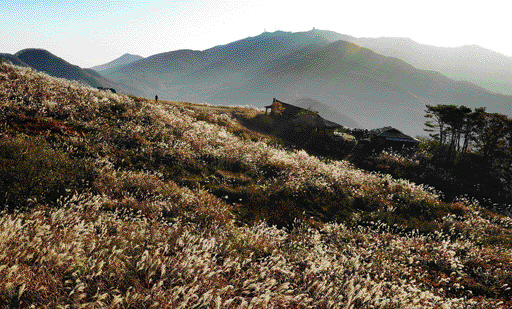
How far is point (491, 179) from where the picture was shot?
75.8 feet

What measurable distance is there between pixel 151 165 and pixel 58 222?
659 centimetres

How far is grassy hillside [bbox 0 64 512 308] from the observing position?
3123 mm

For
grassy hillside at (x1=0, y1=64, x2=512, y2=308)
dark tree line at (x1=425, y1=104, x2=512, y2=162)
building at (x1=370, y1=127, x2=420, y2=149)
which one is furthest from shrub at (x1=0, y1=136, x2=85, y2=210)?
dark tree line at (x1=425, y1=104, x2=512, y2=162)

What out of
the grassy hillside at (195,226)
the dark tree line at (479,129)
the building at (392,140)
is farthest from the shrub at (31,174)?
the dark tree line at (479,129)

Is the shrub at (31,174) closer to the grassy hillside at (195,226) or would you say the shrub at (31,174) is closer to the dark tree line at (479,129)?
the grassy hillside at (195,226)

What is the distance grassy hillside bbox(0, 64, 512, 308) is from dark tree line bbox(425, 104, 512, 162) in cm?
1485

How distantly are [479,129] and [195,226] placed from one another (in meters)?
33.6

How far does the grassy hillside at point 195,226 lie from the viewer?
3.12m

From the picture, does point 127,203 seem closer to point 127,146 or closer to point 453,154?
point 127,146

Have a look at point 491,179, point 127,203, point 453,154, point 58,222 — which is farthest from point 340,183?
point 453,154

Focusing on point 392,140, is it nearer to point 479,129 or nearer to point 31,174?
point 479,129

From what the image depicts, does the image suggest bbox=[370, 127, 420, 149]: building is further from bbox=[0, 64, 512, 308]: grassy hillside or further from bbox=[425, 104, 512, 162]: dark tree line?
bbox=[0, 64, 512, 308]: grassy hillside

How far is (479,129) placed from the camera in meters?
26.0

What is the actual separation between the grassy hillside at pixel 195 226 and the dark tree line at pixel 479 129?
14.8 m
